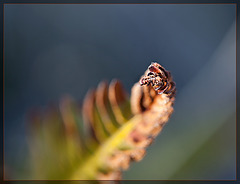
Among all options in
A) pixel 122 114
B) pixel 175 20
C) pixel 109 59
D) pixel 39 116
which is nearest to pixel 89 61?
pixel 109 59

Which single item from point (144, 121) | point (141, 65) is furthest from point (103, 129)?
point (141, 65)

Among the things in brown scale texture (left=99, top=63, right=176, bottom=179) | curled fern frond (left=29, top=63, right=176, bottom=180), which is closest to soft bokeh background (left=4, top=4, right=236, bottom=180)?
curled fern frond (left=29, top=63, right=176, bottom=180)

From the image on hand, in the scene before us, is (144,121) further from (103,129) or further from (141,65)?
(141,65)

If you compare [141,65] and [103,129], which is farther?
[141,65]

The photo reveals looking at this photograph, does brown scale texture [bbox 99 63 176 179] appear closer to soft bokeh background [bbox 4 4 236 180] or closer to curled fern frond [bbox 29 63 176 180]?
curled fern frond [bbox 29 63 176 180]

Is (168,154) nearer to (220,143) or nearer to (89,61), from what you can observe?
(220,143)

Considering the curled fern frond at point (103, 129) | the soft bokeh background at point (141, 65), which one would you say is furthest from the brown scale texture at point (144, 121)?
the soft bokeh background at point (141, 65)
